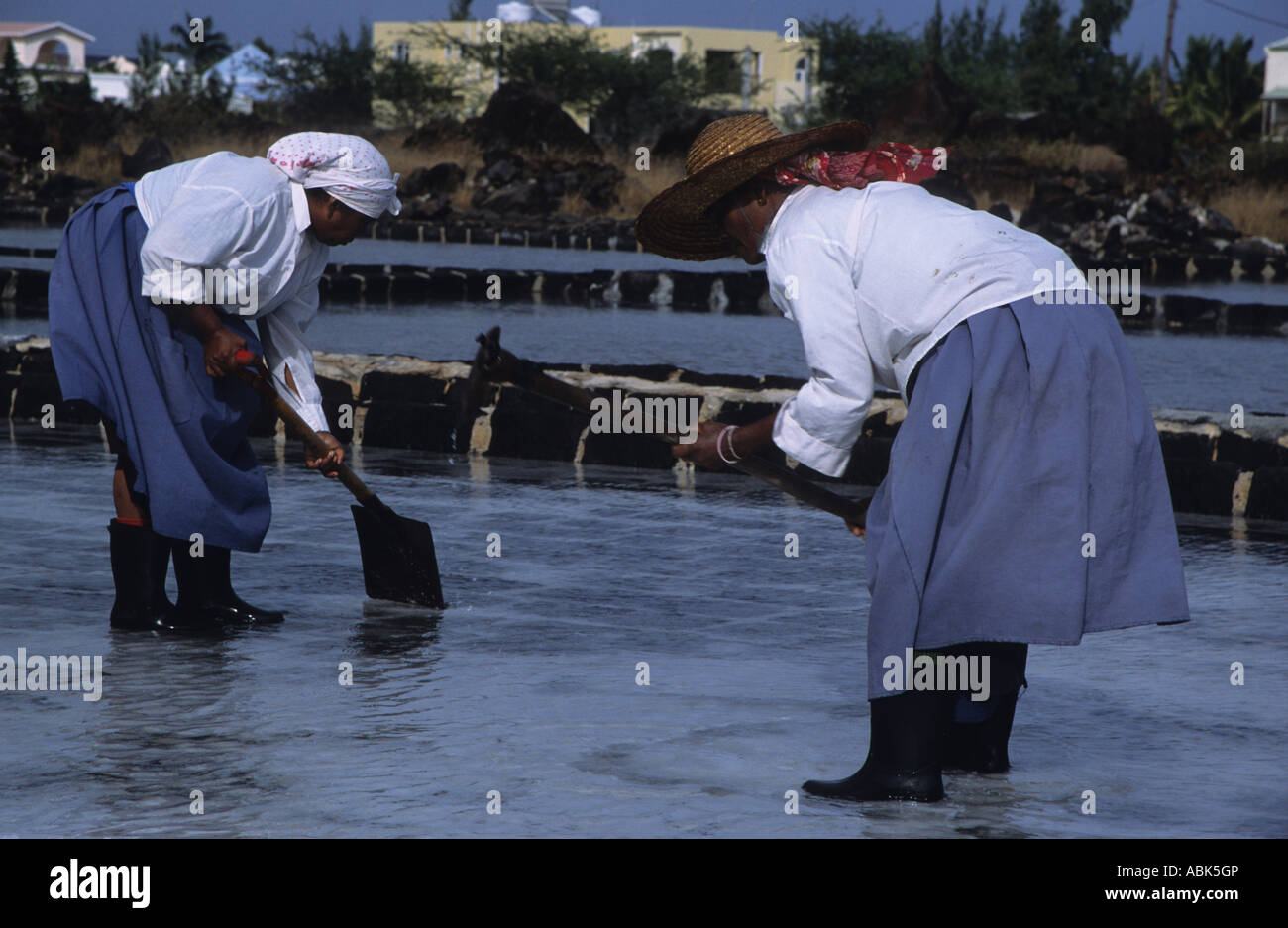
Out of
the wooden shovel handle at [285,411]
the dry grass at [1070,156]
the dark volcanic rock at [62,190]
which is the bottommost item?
the wooden shovel handle at [285,411]

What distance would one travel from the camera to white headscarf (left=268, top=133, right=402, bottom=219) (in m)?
4.45

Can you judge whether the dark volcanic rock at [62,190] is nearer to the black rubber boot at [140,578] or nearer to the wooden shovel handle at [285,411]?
the wooden shovel handle at [285,411]

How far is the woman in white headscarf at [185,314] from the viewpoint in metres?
4.33

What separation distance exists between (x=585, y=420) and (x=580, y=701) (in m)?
3.96

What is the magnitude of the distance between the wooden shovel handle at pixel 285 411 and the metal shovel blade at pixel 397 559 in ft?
0.30

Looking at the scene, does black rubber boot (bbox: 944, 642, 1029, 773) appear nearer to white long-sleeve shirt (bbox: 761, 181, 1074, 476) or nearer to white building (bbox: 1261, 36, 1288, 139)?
white long-sleeve shirt (bbox: 761, 181, 1074, 476)

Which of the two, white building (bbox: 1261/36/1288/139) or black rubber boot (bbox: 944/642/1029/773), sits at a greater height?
white building (bbox: 1261/36/1288/139)

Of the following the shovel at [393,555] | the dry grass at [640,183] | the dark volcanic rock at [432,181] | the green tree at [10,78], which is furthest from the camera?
the green tree at [10,78]

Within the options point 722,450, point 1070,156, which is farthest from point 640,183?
point 722,450

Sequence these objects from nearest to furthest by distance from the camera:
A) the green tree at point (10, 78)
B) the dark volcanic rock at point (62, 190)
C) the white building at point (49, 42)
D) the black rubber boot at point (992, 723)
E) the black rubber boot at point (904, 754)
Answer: the black rubber boot at point (904, 754) < the black rubber boot at point (992, 723) < the dark volcanic rock at point (62, 190) < the green tree at point (10, 78) < the white building at point (49, 42)

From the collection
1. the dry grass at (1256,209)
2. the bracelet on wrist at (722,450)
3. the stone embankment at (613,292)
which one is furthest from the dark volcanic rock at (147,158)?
the bracelet on wrist at (722,450)

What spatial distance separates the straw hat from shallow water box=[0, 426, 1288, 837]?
105cm

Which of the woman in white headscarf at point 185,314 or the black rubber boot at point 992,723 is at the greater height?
the woman in white headscarf at point 185,314

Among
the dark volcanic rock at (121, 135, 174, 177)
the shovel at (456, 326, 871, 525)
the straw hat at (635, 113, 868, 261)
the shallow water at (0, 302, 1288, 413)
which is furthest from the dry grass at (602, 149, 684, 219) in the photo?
the straw hat at (635, 113, 868, 261)
